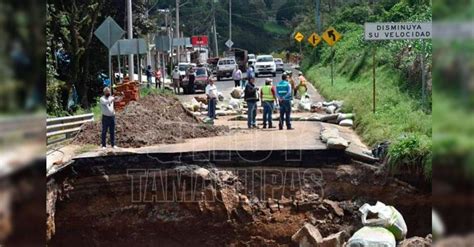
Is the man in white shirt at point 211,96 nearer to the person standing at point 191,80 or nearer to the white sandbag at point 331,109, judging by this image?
the white sandbag at point 331,109

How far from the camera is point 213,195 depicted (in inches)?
500

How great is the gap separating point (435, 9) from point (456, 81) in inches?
9.1

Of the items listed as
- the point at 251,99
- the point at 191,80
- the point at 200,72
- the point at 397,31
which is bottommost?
the point at 251,99

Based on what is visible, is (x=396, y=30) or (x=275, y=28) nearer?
(x=396, y=30)

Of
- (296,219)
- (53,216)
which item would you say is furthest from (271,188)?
(53,216)

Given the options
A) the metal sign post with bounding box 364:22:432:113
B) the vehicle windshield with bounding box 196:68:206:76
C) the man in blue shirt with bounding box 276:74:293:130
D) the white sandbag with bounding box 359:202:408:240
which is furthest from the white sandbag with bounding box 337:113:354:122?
the vehicle windshield with bounding box 196:68:206:76

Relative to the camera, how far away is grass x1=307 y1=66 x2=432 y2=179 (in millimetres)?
11320

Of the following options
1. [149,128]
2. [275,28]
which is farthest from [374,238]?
[275,28]

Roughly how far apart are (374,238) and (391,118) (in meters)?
6.26

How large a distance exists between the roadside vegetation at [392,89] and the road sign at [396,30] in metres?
0.49

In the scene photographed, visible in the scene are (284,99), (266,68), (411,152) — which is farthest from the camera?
(266,68)

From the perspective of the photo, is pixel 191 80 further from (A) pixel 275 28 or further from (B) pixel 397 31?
(A) pixel 275 28

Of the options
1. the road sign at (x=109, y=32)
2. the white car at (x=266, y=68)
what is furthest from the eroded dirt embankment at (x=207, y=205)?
the white car at (x=266, y=68)

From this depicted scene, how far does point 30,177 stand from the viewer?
186 centimetres
